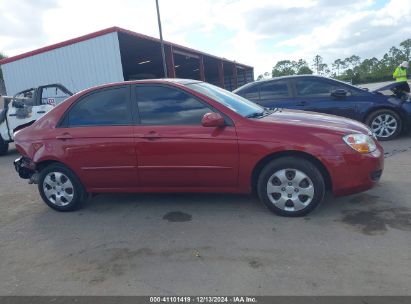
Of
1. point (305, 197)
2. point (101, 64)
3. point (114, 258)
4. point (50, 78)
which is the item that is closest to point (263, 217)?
point (305, 197)

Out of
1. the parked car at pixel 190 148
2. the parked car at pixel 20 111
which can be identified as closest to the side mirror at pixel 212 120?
the parked car at pixel 190 148

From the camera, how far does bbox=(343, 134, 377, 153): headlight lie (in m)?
3.97

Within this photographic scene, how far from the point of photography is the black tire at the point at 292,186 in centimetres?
399

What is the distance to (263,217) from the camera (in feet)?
13.8

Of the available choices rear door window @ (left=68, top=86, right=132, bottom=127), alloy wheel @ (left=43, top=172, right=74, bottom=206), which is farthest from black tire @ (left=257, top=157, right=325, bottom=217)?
alloy wheel @ (left=43, top=172, right=74, bottom=206)

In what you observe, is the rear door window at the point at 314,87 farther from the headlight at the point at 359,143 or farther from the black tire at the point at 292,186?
the black tire at the point at 292,186

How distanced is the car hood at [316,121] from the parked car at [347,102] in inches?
134

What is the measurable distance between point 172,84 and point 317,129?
5.75 feet

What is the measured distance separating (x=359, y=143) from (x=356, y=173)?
32cm

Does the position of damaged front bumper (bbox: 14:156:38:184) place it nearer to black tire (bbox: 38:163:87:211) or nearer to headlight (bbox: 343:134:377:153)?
black tire (bbox: 38:163:87:211)

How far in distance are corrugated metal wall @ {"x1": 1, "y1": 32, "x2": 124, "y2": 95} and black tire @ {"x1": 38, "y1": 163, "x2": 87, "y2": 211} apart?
12.4 metres

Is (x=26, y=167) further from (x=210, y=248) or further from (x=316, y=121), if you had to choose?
(x=316, y=121)

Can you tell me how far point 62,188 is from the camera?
16.1 ft

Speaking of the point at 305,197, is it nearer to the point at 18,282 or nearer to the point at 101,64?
the point at 18,282
